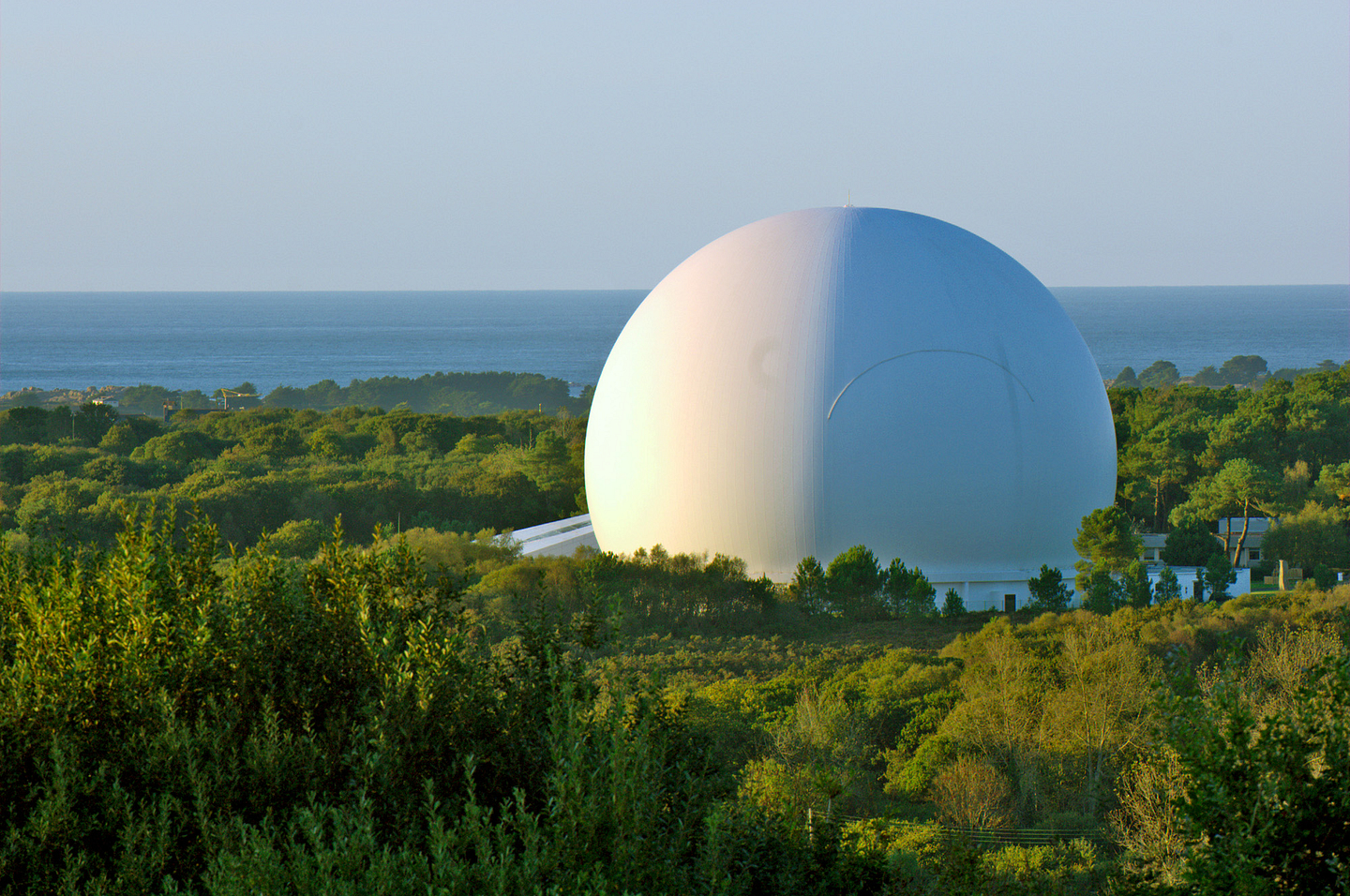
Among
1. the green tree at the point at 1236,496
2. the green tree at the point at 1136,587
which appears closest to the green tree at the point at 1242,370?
the green tree at the point at 1236,496

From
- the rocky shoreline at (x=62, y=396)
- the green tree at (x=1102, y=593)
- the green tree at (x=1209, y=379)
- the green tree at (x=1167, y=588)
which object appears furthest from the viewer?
the green tree at (x=1209, y=379)

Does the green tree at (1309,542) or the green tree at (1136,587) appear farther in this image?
the green tree at (1309,542)

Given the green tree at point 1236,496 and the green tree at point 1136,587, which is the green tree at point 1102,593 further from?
the green tree at point 1236,496

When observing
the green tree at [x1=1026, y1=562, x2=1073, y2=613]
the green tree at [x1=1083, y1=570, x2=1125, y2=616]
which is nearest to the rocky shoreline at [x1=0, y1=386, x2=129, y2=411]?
the green tree at [x1=1026, y1=562, x2=1073, y2=613]

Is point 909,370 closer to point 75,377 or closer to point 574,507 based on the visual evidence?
point 574,507

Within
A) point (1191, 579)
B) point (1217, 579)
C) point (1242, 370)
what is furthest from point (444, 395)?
point (1217, 579)

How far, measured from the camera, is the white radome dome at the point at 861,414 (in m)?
20.4

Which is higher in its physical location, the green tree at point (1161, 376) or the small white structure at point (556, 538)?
the green tree at point (1161, 376)

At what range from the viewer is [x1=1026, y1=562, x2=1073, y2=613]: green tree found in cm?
2044

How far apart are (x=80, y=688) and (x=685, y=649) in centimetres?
1280

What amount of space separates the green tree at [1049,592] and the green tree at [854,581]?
2744mm

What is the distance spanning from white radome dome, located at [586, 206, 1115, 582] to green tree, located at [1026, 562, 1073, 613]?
75 cm

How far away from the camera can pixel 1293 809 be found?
542cm

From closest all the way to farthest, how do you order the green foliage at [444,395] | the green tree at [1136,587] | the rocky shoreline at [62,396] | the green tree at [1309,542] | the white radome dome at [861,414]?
1. the green tree at [1136,587]
2. the white radome dome at [861,414]
3. the green tree at [1309,542]
4. the rocky shoreline at [62,396]
5. the green foliage at [444,395]
